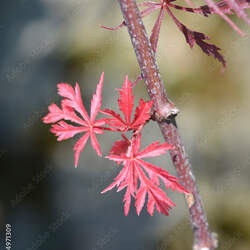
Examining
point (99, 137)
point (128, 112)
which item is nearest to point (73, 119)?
point (128, 112)

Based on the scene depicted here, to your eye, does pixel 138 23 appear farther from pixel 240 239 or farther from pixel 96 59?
pixel 240 239

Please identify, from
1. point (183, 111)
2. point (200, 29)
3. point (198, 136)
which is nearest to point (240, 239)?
point (198, 136)

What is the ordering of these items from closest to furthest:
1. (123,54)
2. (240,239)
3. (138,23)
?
1. (138,23)
2. (240,239)
3. (123,54)

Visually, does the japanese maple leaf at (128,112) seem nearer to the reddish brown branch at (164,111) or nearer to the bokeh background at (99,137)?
the reddish brown branch at (164,111)

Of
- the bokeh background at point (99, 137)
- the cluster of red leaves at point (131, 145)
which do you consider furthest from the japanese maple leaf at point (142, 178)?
the bokeh background at point (99, 137)

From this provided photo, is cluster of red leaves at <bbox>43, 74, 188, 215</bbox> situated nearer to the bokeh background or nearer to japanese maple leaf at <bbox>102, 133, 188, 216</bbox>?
japanese maple leaf at <bbox>102, 133, 188, 216</bbox>

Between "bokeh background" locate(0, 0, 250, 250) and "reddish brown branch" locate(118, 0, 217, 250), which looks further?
"bokeh background" locate(0, 0, 250, 250)

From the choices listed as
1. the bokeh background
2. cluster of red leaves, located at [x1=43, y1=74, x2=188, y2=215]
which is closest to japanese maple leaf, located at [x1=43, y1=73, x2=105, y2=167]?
cluster of red leaves, located at [x1=43, y1=74, x2=188, y2=215]
